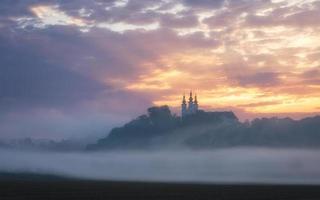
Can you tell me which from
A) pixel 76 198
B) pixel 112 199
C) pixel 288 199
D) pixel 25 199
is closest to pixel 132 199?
pixel 112 199

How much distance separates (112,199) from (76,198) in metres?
6.78

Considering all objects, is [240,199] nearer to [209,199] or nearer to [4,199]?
[209,199]

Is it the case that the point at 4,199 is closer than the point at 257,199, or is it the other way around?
the point at 4,199

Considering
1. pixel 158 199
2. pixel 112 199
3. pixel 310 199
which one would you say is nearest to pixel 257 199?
pixel 310 199

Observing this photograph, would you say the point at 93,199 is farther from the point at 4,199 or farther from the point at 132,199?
the point at 4,199

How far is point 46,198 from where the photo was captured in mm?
87812

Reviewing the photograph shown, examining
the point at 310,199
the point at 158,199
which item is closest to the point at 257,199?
the point at 310,199

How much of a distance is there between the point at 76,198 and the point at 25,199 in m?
8.54

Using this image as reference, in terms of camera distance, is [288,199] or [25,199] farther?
[288,199]

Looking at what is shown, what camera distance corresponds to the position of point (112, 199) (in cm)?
8575

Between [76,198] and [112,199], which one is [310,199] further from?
[76,198]

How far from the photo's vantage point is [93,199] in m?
85.8

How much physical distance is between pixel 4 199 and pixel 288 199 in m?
48.8

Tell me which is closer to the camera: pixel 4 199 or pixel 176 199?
pixel 4 199
